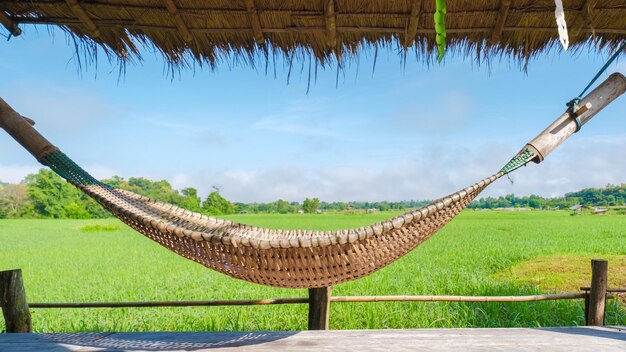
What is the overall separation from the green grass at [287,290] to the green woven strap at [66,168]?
1574mm

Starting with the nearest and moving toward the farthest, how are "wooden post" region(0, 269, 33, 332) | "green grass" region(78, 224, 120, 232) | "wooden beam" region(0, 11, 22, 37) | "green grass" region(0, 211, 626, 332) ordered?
"wooden post" region(0, 269, 33, 332) → "wooden beam" region(0, 11, 22, 37) → "green grass" region(0, 211, 626, 332) → "green grass" region(78, 224, 120, 232)

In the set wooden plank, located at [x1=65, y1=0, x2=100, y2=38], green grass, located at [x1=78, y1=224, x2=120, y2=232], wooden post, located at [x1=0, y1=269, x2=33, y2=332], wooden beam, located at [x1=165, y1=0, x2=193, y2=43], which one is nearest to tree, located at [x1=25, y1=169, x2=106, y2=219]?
green grass, located at [x1=78, y1=224, x2=120, y2=232]

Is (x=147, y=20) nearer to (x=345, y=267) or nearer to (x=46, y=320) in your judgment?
(x=345, y=267)

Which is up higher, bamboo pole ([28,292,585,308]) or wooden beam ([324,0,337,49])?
wooden beam ([324,0,337,49])

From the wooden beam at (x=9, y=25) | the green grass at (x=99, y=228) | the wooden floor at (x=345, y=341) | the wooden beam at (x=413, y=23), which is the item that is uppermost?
the wooden beam at (x=413, y=23)

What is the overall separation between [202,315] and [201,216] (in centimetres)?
222

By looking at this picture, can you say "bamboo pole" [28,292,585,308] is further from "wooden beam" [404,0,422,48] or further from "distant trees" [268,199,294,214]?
"distant trees" [268,199,294,214]

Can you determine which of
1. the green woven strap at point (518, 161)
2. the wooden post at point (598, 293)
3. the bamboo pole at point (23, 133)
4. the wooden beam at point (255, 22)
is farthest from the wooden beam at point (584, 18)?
the bamboo pole at point (23, 133)

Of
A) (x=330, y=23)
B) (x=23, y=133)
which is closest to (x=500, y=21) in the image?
(x=330, y=23)

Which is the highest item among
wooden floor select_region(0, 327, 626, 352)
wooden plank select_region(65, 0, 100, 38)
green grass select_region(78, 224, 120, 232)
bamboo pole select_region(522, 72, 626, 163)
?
wooden plank select_region(65, 0, 100, 38)

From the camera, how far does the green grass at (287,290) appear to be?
3318 millimetres

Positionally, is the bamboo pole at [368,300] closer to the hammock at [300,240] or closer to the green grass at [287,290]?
the hammock at [300,240]

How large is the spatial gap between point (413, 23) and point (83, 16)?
4.62ft

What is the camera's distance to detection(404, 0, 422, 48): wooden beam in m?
1.86
